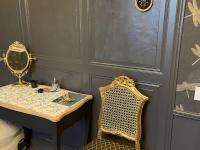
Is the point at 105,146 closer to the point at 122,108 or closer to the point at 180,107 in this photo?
the point at 122,108

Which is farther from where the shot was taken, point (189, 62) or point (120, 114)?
point (120, 114)

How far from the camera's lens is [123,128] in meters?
1.85

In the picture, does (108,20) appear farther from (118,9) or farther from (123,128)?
(123,128)

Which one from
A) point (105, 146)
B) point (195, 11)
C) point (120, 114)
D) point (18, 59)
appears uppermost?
point (195, 11)

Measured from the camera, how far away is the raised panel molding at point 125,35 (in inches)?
66.7

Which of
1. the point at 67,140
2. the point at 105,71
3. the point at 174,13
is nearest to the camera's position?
the point at 174,13

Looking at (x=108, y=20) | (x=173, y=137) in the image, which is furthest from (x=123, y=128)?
(x=108, y=20)

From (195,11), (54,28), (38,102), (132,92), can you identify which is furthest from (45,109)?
(195,11)

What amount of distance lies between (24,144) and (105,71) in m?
1.28

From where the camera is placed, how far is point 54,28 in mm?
2135

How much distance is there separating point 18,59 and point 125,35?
1189 millimetres

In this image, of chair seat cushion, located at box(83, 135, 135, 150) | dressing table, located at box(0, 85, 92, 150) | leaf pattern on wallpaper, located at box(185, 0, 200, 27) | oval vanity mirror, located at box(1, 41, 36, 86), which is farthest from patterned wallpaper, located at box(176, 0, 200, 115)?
oval vanity mirror, located at box(1, 41, 36, 86)

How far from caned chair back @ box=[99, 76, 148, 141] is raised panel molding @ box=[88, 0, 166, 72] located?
19 centimetres

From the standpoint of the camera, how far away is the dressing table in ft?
5.54
